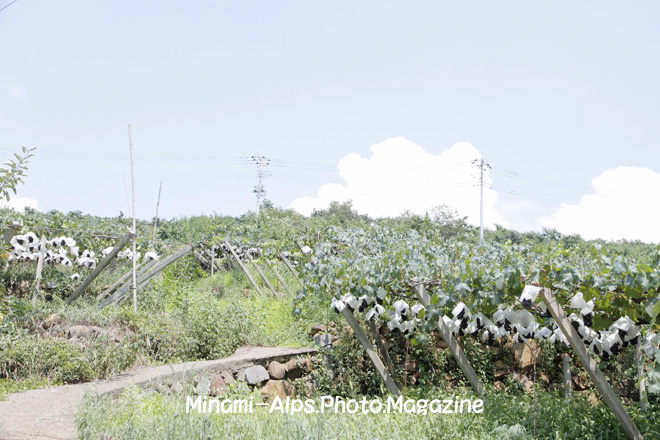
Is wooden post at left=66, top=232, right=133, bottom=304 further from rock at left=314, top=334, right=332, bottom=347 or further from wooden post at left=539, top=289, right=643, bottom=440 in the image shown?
wooden post at left=539, top=289, right=643, bottom=440

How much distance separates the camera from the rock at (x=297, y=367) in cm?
598

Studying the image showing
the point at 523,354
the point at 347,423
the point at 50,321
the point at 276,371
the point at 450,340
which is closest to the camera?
the point at 347,423

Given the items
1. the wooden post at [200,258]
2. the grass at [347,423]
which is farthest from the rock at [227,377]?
the wooden post at [200,258]

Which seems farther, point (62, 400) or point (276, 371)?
point (276, 371)

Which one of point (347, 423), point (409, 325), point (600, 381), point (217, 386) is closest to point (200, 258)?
point (217, 386)

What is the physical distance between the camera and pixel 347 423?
143 inches

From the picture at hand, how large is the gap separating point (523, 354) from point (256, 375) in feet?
10.5

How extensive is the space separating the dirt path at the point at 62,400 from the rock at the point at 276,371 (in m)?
0.10

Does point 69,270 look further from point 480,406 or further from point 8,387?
point 480,406

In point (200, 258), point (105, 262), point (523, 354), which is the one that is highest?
point (200, 258)

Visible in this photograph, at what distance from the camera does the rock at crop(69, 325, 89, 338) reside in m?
5.76

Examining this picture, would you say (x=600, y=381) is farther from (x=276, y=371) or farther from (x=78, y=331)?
(x=78, y=331)

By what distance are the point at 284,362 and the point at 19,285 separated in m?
4.93

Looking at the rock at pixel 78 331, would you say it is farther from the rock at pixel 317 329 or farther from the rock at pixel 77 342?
the rock at pixel 317 329
